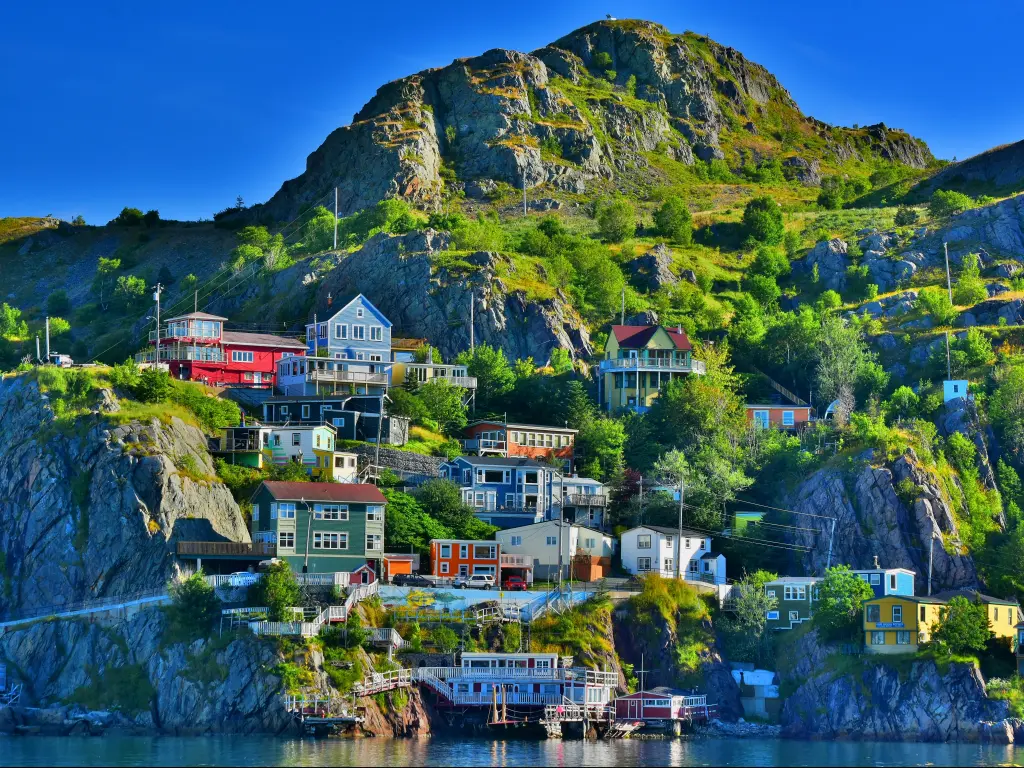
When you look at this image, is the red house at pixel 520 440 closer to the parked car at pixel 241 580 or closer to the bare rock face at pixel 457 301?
the bare rock face at pixel 457 301

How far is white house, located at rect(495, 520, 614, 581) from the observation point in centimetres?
10512

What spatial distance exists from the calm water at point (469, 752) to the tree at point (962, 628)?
675 cm

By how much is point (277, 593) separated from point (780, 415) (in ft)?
168

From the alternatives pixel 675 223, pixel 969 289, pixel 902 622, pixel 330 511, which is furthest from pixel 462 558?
pixel 675 223

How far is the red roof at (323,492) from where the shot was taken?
9938 centimetres

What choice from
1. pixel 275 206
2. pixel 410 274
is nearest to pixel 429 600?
pixel 410 274

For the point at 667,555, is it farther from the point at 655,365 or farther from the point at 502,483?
the point at 655,365

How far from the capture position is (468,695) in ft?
296

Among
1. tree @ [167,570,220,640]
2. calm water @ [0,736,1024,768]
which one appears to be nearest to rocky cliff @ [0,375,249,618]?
tree @ [167,570,220,640]

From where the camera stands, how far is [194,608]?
91562mm

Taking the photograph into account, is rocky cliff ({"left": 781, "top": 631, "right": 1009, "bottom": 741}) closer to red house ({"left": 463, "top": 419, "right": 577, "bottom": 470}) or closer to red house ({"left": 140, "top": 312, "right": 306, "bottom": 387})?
red house ({"left": 463, "top": 419, "right": 577, "bottom": 470})

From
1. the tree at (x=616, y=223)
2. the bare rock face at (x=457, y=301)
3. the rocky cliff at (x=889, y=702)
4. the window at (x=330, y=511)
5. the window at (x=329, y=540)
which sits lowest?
the rocky cliff at (x=889, y=702)

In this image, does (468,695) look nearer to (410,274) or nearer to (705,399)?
(705,399)

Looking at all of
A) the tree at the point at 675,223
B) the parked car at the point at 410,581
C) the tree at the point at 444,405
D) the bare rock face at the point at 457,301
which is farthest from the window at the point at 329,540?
the tree at the point at 675,223
